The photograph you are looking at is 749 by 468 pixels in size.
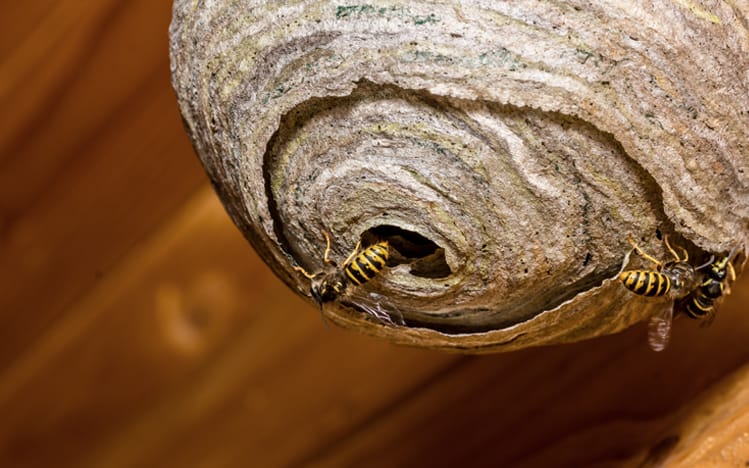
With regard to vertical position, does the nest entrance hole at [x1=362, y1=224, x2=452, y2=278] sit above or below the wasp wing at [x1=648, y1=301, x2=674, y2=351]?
above

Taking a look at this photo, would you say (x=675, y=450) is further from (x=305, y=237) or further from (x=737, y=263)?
(x=305, y=237)

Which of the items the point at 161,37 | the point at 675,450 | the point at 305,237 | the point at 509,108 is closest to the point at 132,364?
the point at 161,37

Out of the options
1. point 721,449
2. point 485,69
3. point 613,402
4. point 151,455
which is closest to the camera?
point 485,69

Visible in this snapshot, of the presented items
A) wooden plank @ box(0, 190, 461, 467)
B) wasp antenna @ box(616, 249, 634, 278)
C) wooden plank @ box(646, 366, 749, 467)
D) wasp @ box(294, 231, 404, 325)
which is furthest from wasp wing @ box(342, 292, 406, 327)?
wooden plank @ box(0, 190, 461, 467)

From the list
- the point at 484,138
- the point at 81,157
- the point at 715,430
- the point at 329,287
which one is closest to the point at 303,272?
the point at 329,287

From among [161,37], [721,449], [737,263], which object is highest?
[161,37]

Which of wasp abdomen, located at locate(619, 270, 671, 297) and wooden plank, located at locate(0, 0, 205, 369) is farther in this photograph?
wooden plank, located at locate(0, 0, 205, 369)

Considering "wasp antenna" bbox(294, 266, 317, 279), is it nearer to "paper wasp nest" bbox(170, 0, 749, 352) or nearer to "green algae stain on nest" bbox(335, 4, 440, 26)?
"paper wasp nest" bbox(170, 0, 749, 352)

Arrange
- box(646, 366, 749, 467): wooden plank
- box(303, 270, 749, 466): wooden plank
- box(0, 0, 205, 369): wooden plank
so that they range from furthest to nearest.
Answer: box(0, 0, 205, 369): wooden plank < box(303, 270, 749, 466): wooden plank < box(646, 366, 749, 467): wooden plank
